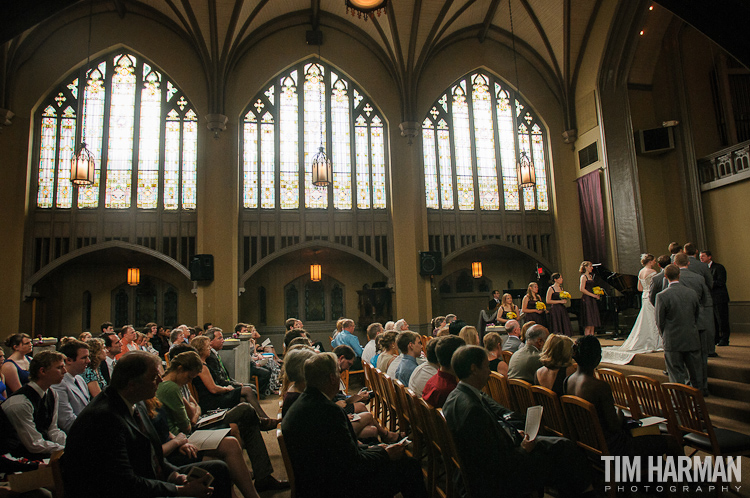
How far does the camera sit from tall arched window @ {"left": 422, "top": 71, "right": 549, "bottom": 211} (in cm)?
1400

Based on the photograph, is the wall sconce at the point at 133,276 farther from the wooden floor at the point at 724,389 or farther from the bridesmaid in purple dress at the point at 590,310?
the bridesmaid in purple dress at the point at 590,310

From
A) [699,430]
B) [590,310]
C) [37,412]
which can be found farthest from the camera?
[590,310]

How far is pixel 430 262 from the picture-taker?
42.8 ft

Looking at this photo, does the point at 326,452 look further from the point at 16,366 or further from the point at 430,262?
the point at 430,262

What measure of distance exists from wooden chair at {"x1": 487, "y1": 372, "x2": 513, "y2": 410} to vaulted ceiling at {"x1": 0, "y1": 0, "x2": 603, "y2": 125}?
34.1 ft

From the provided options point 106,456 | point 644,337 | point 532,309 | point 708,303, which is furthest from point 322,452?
point 532,309

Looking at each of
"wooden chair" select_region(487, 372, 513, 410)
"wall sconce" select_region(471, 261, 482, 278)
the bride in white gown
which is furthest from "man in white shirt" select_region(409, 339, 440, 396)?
"wall sconce" select_region(471, 261, 482, 278)

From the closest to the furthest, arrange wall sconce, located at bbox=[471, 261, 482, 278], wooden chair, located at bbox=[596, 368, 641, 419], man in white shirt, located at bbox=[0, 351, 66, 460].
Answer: man in white shirt, located at bbox=[0, 351, 66, 460] < wooden chair, located at bbox=[596, 368, 641, 419] < wall sconce, located at bbox=[471, 261, 482, 278]

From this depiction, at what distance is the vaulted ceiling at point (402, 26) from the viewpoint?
12383 millimetres

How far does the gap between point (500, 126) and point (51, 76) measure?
41.0ft

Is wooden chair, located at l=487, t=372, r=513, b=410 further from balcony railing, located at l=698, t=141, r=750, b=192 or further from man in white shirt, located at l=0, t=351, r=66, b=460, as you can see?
balcony railing, located at l=698, t=141, r=750, b=192

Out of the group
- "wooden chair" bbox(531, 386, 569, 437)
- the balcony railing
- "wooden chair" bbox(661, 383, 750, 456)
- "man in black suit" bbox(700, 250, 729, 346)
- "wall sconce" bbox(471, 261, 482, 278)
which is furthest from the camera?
"wall sconce" bbox(471, 261, 482, 278)

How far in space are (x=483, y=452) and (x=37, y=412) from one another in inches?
123

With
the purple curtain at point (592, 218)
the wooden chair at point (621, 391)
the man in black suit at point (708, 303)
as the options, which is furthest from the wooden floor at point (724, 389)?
the purple curtain at point (592, 218)
